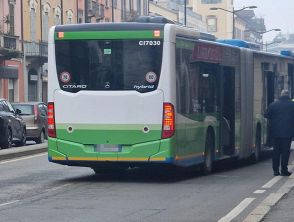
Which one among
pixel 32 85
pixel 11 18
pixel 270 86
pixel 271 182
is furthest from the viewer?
pixel 32 85

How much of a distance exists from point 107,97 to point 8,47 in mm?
35890

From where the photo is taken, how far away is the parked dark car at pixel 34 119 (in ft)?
124

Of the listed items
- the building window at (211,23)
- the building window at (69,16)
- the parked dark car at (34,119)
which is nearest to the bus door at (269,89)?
the parked dark car at (34,119)

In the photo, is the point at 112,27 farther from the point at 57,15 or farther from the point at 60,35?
the point at 57,15

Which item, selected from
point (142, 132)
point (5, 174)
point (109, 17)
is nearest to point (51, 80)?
point (142, 132)

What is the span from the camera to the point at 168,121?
1842 cm

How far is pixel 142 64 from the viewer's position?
18.5 meters

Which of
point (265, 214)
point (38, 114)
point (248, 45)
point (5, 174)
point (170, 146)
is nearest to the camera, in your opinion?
point (265, 214)

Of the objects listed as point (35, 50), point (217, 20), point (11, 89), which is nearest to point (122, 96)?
point (11, 89)

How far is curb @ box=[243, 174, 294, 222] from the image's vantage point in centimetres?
1293

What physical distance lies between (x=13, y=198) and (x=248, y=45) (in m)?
11.2

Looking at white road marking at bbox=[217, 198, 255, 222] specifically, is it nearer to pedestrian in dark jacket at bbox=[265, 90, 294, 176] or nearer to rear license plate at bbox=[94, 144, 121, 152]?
rear license plate at bbox=[94, 144, 121, 152]

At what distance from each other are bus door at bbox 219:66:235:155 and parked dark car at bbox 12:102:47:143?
52.0ft

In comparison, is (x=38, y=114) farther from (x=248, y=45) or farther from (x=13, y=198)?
(x=13, y=198)
